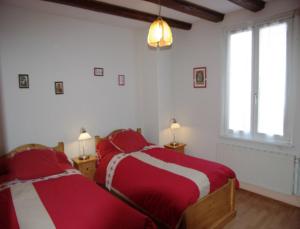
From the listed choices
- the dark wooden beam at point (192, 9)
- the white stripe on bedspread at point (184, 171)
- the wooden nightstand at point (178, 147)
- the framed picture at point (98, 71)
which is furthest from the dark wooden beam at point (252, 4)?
the wooden nightstand at point (178, 147)

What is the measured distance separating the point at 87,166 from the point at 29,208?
1.37m

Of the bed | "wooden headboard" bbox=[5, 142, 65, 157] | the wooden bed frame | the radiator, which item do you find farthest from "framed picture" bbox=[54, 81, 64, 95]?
the radiator

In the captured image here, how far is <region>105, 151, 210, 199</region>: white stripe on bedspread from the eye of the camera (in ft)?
7.33

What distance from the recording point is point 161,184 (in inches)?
87.7

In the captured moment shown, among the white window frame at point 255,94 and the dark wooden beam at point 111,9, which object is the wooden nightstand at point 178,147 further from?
the dark wooden beam at point 111,9

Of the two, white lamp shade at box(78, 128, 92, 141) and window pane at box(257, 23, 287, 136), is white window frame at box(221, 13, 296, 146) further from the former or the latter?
white lamp shade at box(78, 128, 92, 141)

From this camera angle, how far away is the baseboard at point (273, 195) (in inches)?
111

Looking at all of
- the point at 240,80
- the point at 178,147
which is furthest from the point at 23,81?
the point at 240,80

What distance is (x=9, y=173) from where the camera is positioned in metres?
2.49

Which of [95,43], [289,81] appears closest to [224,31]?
[289,81]

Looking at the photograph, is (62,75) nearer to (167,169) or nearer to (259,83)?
(167,169)

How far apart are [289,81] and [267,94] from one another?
309 mm

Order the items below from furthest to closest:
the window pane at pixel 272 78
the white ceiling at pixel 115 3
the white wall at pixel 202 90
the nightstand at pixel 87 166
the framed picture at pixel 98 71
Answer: the framed picture at pixel 98 71 → the white wall at pixel 202 90 → the nightstand at pixel 87 166 → the window pane at pixel 272 78 → the white ceiling at pixel 115 3

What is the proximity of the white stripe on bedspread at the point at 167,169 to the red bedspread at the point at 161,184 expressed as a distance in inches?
2.2
